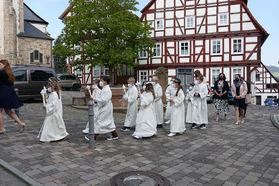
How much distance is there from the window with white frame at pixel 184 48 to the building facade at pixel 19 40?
761 inches

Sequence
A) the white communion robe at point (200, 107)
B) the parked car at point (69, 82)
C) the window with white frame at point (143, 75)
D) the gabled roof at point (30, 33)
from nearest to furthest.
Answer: the white communion robe at point (200, 107), the parked car at point (69, 82), the window with white frame at point (143, 75), the gabled roof at point (30, 33)

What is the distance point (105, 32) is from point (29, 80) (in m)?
12.5

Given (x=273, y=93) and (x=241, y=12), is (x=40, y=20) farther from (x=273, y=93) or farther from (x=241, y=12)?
(x=273, y=93)

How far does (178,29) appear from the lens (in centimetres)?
2823

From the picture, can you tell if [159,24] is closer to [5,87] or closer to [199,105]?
[199,105]

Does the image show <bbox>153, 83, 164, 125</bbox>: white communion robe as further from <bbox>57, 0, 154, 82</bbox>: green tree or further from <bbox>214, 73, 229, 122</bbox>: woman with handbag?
<bbox>57, 0, 154, 82</bbox>: green tree

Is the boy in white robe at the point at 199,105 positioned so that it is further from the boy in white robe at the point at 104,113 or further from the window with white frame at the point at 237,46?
the window with white frame at the point at 237,46

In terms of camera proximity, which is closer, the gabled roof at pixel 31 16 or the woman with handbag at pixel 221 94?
the woman with handbag at pixel 221 94

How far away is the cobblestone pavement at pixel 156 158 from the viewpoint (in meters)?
4.19

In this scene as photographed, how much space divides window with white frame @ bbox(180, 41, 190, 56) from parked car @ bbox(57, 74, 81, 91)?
12.1 metres

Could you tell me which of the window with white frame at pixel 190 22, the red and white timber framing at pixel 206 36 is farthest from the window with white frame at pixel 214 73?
the window with white frame at pixel 190 22

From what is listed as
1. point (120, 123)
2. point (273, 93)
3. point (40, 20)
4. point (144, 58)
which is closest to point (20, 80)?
point (120, 123)

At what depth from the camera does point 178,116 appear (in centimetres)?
758

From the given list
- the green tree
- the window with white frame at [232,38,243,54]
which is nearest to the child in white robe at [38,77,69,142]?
the green tree
